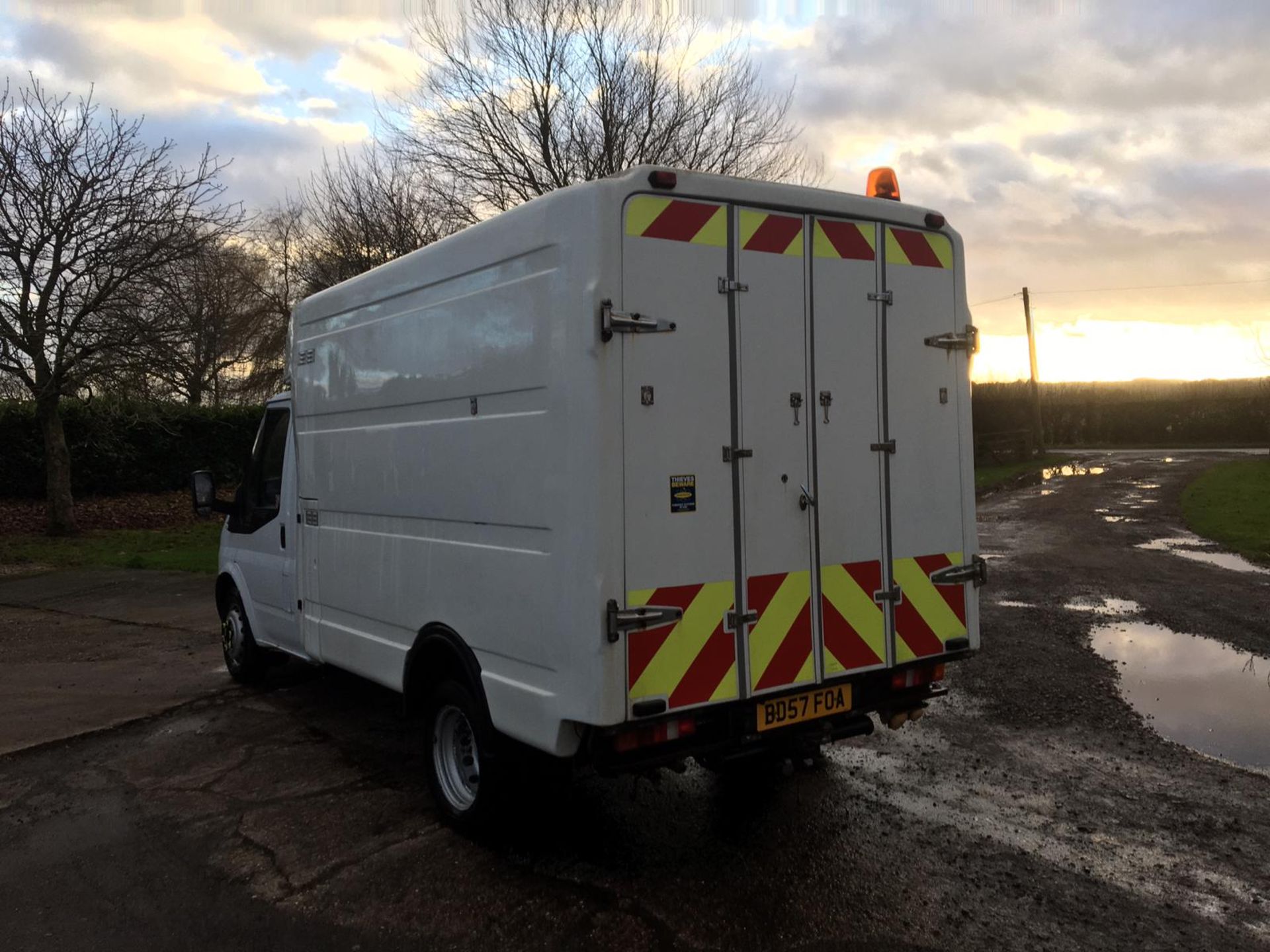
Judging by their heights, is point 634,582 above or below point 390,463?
below

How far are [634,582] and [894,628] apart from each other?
4.54 feet

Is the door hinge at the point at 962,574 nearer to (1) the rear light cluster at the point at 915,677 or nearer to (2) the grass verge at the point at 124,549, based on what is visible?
(1) the rear light cluster at the point at 915,677

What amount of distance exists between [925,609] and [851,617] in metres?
0.45

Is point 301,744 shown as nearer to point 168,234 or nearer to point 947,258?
point 947,258

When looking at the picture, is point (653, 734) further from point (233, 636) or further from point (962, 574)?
point (233, 636)

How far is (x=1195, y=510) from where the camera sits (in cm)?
1738

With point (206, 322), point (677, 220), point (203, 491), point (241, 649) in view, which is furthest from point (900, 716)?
point (206, 322)

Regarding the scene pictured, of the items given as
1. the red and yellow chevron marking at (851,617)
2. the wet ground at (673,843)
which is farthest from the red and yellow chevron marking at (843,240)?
the wet ground at (673,843)

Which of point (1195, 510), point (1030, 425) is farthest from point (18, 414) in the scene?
point (1030, 425)

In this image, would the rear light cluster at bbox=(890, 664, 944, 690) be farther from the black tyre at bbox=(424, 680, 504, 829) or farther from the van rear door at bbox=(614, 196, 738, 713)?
the black tyre at bbox=(424, 680, 504, 829)

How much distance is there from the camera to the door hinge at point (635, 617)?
3609 mm

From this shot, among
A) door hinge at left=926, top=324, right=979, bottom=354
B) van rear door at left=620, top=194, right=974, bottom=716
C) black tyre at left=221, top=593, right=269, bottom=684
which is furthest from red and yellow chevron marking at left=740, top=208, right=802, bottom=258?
black tyre at left=221, top=593, right=269, bottom=684

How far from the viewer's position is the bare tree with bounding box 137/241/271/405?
696 inches

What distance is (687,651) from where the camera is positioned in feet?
12.6
